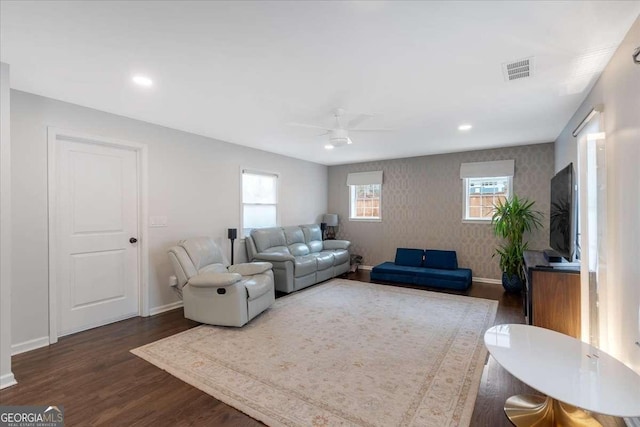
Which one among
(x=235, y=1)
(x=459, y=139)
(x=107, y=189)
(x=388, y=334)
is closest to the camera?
(x=235, y=1)

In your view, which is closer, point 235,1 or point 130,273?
point 235,1

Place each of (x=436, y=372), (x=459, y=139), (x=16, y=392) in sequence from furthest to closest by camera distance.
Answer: (x=459, y=139) < (x=436, y=372) < (x=16, y=392)

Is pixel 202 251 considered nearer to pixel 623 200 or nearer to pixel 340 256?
pixel 340 256

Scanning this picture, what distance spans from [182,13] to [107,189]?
2646 mm

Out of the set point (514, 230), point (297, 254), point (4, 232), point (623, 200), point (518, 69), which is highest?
point (518, 69)

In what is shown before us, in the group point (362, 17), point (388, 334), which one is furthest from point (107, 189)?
point (388, 334)

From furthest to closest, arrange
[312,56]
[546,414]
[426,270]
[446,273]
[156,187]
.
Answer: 1. [426,270]
2. [446,273]
3. [156,187]
4. [312,56]
5. [546,414]

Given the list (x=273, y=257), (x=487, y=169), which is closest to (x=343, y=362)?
(x=273, y=257)

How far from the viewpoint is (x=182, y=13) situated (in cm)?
174

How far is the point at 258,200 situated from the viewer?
5598 millimetres

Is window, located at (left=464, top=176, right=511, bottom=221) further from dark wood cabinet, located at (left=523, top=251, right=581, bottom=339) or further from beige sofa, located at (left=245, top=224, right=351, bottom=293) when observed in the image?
dark wood cabinet, located at (left=523, top=251, right=581, bottom=339)

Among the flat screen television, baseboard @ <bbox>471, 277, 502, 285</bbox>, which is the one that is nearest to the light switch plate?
the flat screen television

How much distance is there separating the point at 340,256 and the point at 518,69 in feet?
14.1

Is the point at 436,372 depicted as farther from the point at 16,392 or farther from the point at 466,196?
the point at 466,196
